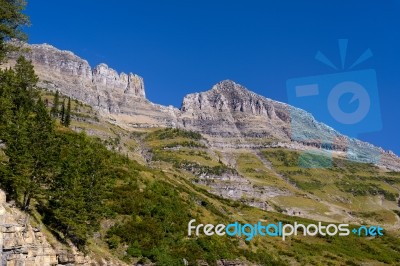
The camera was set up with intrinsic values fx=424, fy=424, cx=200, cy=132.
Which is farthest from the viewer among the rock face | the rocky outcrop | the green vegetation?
the green vegetation

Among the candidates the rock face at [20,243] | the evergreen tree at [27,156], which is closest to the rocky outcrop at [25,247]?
the rock face at [20,243]

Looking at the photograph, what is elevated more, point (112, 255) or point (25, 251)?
point (25, 251)

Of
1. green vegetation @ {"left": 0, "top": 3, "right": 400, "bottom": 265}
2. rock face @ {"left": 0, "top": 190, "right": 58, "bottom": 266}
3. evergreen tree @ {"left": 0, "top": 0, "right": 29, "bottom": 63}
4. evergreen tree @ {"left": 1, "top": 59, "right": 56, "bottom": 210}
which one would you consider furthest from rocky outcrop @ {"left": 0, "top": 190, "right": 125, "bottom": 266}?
evergreen tree @ {"left": 0, "top": 0, "right": 29, "bottom": 63}

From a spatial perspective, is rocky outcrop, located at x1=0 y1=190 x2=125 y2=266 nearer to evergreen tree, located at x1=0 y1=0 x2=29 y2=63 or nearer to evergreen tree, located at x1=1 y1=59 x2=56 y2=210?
evergreen tree, located at x1=1 y1=59 x2=56 y2=210

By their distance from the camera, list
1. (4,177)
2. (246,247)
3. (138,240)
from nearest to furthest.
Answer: (4,177)
(138,240)
(246,247)

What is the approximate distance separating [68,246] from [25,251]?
983 centimetres

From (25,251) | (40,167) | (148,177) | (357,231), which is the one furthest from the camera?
(357,231)

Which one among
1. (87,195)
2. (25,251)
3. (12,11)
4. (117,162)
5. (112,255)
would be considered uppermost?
(12,11)

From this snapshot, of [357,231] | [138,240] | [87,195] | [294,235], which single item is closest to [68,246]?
[87,195]

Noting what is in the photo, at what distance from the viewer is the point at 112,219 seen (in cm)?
5734

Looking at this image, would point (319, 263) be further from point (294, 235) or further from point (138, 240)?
point (138, 240)

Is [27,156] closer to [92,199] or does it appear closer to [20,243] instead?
[92,199]

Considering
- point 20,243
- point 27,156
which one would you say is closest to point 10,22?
point 27,156

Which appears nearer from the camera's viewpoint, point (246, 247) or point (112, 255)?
point (112, 255)
